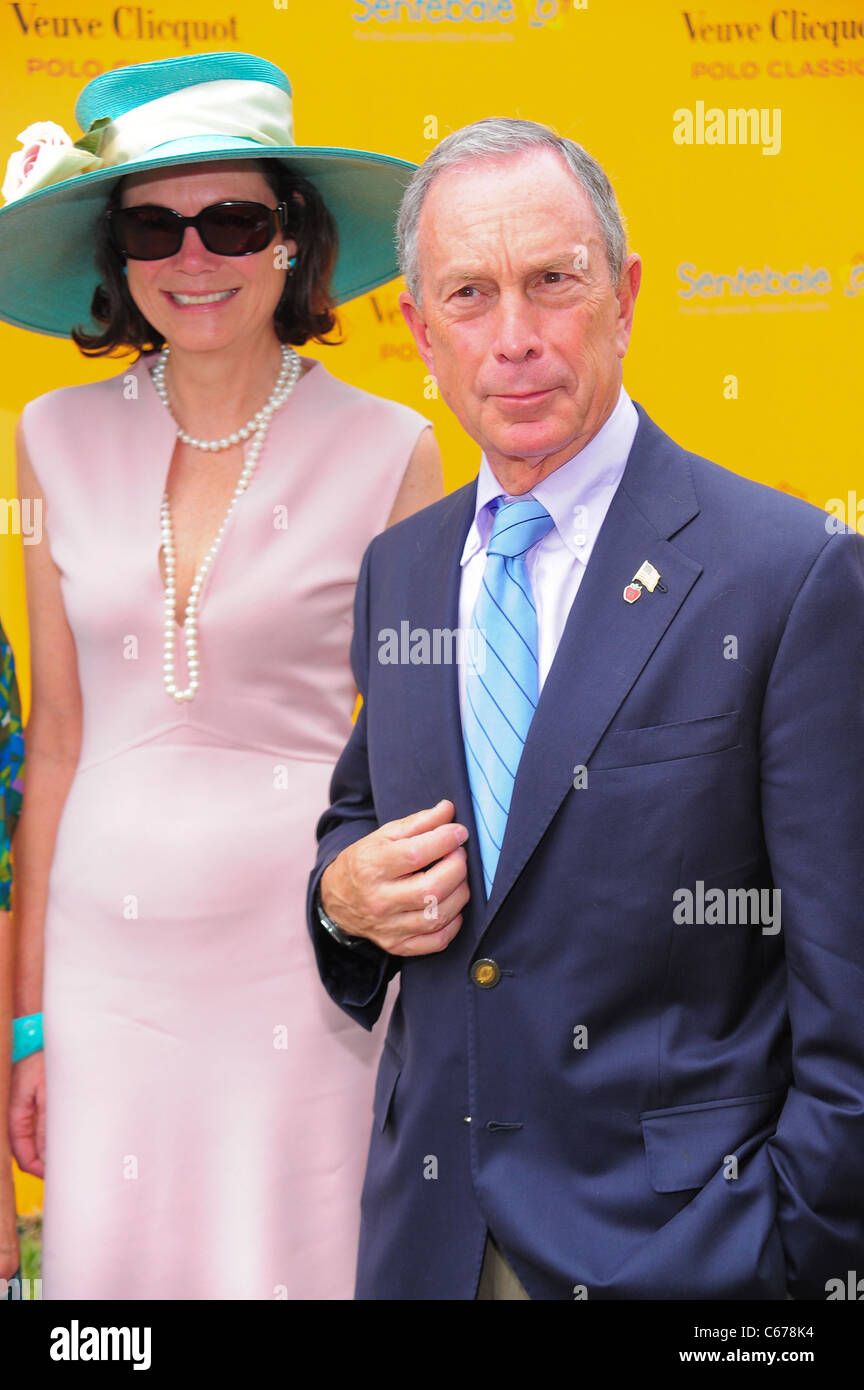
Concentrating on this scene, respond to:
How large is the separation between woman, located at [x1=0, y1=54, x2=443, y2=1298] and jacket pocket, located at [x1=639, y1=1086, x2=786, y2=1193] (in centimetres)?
98

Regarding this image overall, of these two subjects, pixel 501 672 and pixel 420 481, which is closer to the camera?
pixel 501 672

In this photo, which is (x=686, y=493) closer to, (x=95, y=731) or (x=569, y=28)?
(x=95, y=731)

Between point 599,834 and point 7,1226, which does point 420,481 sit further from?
point 7,1226

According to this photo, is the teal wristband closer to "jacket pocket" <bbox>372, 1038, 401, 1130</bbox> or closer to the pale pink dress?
the pale pink dress

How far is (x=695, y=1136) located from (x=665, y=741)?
444 mm

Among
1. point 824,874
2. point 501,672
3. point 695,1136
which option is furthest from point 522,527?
point 695,1136

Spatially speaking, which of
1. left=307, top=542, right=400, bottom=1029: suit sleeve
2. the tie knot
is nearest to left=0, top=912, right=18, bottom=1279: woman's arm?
left=307, top=542, right=400, bottom=1029: suit sleeve

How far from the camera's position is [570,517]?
1.73 m

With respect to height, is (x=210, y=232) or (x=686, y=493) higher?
(x=210, y=232)

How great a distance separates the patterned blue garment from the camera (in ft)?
8.03

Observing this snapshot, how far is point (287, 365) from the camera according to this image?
100.0 inches

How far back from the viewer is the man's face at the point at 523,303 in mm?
1644
